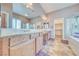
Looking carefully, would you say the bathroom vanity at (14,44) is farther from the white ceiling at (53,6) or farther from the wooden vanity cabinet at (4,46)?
the white ceiling at (53,6)

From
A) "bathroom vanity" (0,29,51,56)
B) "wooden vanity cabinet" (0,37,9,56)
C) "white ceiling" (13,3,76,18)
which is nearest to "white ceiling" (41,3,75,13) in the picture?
"white ceiling" (13,3,76,18)

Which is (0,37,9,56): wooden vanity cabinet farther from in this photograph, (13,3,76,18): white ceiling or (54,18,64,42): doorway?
(54,18,64,42): doorway

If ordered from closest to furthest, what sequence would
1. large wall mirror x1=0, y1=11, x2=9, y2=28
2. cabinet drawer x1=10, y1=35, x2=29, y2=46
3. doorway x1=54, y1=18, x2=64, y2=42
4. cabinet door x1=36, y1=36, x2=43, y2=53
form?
cabinet drawer x1=10, y1=35, x2=29, y2=46
large wall mirror x1=0, y1=11, x2=9, y2=28
doorway x1=54, y1=18, x2=64, y2=42
cabinet door x1=36, y1=36, x2=43, y2=53

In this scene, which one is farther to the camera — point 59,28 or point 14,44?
point 59,28

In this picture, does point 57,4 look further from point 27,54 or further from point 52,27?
point 27,54

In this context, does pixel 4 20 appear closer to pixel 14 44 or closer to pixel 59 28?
pixel 14 44

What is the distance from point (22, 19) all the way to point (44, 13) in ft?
1.70

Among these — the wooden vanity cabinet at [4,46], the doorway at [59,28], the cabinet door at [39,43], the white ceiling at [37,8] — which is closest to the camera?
the wooden vanity cabinet at [4,46]

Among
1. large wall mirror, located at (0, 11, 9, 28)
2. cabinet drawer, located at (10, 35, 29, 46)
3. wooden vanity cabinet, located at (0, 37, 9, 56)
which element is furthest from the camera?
large wall mirror, located at (0, 11, 9, 28)

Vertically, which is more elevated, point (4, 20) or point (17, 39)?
point (4, 20)


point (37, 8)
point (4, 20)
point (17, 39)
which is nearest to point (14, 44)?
point (17, 39)

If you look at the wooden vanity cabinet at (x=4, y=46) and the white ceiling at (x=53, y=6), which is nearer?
the wooden vanity cabinet at (x=4, y=46)

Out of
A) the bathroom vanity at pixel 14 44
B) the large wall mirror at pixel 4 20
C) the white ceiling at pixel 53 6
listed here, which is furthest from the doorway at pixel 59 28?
the large wall mirror at pixel 4 20

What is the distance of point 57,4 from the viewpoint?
2.28m
